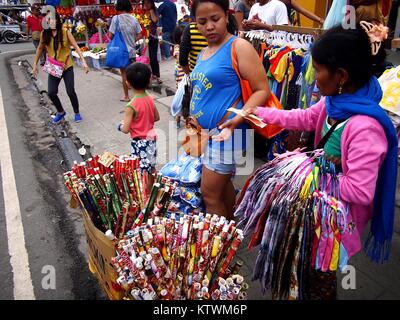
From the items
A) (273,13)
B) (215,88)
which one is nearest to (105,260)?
(215,88)

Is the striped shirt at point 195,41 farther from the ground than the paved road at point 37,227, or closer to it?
farther from the ground

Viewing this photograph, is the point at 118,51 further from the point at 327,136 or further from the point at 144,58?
the point at 327,136

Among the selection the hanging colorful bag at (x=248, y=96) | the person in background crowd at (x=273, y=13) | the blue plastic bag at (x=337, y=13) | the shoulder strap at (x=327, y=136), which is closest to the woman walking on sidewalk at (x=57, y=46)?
the person in background crowd at (x=273, y=13)

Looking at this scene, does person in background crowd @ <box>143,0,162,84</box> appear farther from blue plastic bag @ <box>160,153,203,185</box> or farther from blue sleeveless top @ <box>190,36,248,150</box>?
blue sleeveless top @ <box>190,36,248,150</box>

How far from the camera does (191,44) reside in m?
3.92

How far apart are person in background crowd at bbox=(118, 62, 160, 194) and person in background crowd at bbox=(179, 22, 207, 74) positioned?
0.87 meters

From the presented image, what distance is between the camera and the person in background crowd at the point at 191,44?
12.7 ft

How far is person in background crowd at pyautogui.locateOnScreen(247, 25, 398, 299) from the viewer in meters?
1.48

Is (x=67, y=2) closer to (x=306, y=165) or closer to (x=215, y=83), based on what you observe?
(x=215, y=83)

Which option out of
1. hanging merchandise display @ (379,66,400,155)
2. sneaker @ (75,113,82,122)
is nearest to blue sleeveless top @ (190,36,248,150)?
hanging merchandise display @ (379,66,400,155)

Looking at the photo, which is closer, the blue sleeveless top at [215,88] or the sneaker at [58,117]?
the blue sleeveless top at [215,88]

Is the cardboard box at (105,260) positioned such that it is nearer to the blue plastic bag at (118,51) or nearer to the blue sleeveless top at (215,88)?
the blue sleeveless top at (215,88)

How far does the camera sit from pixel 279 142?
→ 3762 millimetres

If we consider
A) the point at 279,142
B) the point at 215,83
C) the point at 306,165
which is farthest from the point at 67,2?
the point at 306,165
